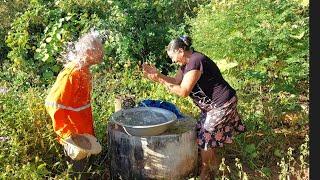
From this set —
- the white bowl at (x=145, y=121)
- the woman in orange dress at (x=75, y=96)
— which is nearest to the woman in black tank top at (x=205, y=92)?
the white bowl at (x=145, y=121)

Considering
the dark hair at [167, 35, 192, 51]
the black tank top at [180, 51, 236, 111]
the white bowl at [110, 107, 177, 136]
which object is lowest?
the white bowl at [110, 107, 177, 136]

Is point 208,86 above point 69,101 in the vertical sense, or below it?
below

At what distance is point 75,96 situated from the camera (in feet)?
12.0

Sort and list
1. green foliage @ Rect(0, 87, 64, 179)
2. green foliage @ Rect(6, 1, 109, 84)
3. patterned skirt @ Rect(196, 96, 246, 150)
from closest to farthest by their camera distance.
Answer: green foliage @ Rect(0, 87, 64, 179), patterned skirt @ Rect(196, 96, 246, 150), green foliage @ Rect(6, 1, 109, 84)

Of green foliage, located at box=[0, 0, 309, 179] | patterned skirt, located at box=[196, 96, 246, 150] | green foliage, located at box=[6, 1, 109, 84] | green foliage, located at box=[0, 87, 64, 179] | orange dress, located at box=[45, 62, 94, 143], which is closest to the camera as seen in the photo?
orange dress, located at box=[45, 62, 94, 143]

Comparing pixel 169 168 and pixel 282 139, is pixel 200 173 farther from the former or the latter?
pixel 282 139

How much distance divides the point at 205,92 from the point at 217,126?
35cm

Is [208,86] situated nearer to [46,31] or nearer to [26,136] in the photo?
[26,136]

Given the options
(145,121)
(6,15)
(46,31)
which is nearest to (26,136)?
(145,121)

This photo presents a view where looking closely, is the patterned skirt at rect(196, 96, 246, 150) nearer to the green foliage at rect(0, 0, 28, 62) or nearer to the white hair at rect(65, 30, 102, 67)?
the white hair at rect(65, 30, 102, 67)

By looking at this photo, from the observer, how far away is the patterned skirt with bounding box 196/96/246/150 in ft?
13.5

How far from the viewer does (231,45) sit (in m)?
5.83

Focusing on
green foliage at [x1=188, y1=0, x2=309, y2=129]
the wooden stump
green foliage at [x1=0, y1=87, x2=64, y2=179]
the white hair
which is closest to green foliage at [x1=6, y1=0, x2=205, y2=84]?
green foliage at [x1=188, y1=0, x2=309, y2=129]

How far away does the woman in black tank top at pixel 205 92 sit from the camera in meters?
3.90
